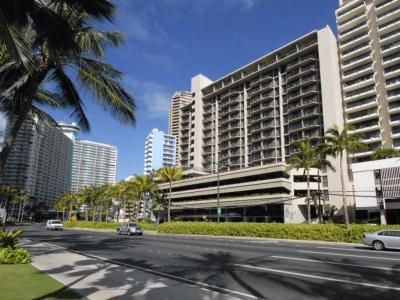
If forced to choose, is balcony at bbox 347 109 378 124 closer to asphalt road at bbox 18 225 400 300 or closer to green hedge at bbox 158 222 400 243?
green hedge at bbox 158 222 400 243

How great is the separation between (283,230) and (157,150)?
491 ft

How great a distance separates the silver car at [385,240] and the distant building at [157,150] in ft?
516

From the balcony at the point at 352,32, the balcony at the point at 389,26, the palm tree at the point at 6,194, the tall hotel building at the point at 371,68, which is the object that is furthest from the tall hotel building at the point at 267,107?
the palm tree at the point at 6,194

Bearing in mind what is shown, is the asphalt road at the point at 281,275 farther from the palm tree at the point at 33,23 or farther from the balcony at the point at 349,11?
the balcony at the point at 349,11

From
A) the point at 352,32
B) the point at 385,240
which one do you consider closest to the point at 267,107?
the point at 352,32

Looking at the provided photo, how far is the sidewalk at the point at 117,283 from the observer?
27.4ft

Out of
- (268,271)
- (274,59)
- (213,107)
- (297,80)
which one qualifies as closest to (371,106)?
(297,80)

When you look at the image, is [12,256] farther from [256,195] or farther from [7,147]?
[256,195]

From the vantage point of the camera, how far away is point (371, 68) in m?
75.1

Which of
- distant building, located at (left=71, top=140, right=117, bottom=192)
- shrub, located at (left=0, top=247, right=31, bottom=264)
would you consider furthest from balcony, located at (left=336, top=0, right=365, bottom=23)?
distant building, located at (left=71, top=140, right=117, bottom=192)

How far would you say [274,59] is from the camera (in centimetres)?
9206

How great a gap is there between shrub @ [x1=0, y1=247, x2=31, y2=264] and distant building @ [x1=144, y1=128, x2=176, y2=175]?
542 ft

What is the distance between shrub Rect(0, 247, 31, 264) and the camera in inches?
462

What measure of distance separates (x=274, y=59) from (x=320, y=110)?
837 inches
